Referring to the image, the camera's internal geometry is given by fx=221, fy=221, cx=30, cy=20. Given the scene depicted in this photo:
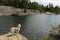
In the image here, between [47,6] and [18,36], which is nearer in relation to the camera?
[18,36]

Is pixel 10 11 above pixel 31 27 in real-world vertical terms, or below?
below

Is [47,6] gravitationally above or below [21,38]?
below

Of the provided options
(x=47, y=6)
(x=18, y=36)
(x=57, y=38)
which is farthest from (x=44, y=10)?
(x=18, y=36)

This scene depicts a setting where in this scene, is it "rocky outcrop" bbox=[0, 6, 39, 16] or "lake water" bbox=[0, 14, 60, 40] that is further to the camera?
"rocky outcrop" bbox=[0, 6, 39, 16]

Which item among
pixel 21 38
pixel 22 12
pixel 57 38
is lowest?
pixel 22 12

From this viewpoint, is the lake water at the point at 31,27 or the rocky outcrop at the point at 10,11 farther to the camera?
the rocky outcrop at the point at 10,11

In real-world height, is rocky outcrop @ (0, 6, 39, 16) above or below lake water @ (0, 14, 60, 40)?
below

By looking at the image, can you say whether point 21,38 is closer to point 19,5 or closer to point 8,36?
point 8,36

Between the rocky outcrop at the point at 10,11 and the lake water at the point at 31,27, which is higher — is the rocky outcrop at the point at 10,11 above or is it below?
below

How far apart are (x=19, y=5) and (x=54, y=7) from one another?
32.6 m

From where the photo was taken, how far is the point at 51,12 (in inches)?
4190

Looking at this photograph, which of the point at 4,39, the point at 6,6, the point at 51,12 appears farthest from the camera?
the point at 51,12

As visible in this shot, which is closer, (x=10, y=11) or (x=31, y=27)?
(x=31, y=27)

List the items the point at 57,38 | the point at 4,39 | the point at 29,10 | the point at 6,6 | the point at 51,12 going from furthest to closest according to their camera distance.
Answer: the point at 51,12 → the point at 29,10 → the point at 6,6 → the point at 57,38 → the point at 4,39
